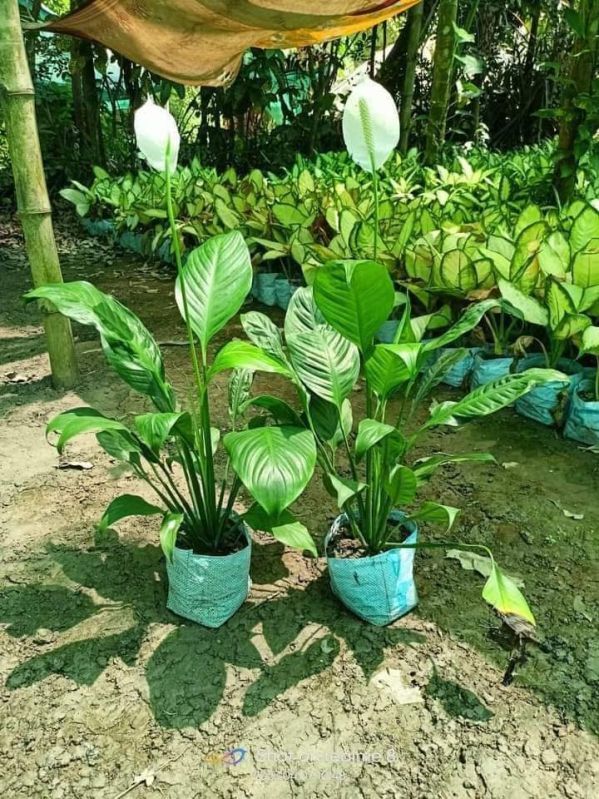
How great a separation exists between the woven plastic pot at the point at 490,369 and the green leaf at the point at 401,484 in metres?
1.02

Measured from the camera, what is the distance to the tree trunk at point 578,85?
2.85 metres

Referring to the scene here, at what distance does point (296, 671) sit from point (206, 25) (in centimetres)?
304

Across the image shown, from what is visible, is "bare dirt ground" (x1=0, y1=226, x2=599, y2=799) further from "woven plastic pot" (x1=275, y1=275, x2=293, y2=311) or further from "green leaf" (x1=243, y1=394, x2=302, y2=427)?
"woven plastic pot" (x1=275, y1=275, x2=293, y2=311)

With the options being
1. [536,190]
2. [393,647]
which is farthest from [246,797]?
[536,190]

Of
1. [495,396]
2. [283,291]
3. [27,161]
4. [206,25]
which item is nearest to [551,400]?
[495,396]

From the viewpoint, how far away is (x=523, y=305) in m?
2.03

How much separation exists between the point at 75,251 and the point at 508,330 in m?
3.53

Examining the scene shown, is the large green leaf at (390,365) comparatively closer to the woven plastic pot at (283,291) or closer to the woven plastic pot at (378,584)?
the woven plastic pot at (378,584)

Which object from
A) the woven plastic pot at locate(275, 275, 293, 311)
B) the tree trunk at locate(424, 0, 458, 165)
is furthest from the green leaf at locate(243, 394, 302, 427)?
the tree trunk at locate(424, 0, 458, 165)

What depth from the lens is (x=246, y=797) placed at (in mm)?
1080

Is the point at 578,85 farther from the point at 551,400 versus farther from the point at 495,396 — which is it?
the point at 495,396

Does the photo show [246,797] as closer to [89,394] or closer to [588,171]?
[89,394]

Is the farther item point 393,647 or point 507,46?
point 507,46

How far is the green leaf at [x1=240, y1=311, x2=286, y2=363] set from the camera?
1391mm
